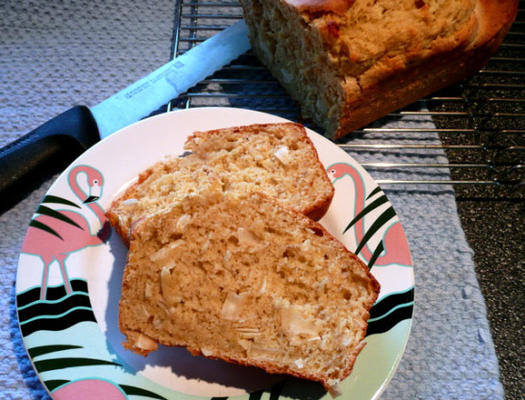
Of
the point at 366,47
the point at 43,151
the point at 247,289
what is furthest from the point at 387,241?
the point at 43,151

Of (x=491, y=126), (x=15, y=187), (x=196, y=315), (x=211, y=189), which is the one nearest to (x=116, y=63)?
(x=15, y=187)

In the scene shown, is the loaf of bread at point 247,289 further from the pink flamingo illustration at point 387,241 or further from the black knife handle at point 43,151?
the black knife handle at point 43,151

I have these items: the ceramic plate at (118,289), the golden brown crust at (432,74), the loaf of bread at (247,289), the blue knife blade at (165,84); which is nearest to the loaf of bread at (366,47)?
the golden brown crust at (432,74)

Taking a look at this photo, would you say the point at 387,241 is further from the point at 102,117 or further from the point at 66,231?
the point at 102,117

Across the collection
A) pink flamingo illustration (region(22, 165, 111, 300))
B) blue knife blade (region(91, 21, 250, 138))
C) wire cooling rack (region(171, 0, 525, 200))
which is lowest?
wire cooling rack (region(171, 0, 525, 200))

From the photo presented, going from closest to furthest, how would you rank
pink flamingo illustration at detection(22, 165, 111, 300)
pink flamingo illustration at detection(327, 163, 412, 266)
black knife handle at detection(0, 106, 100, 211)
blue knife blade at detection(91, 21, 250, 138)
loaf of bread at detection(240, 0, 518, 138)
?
pink flamingo illustration at detection(22, 165, 111, 300) → pink flamingo illustration at detection(327, 163, 412, 266) → black knife handle at detection(0, 106, 100, 211) → loaf of bread at detection(240, 0, 518, 138) → blue knife blade at detection(91, 21, 250, 138)

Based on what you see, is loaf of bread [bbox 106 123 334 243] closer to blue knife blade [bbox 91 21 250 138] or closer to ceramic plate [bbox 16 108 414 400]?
ceramic plate [bbox 16 108 414 400]

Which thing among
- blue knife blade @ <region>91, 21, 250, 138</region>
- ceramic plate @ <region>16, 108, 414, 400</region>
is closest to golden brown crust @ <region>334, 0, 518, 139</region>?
ceramic plate @ <region>16, 108, 414, 400</region>
